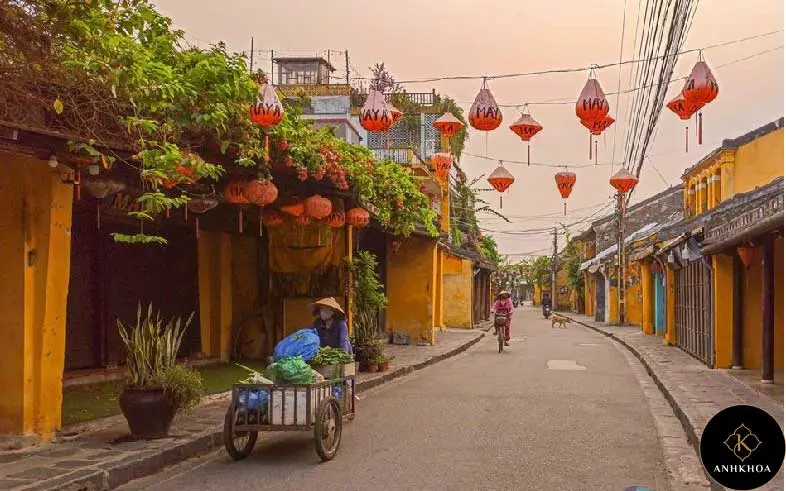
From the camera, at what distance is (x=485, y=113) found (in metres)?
12.0

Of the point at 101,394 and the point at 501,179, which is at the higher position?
the point at 501,179

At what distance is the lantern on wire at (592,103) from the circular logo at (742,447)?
5.90m

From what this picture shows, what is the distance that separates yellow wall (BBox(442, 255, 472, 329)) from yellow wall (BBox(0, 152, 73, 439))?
90.2ft

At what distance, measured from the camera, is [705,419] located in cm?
1019

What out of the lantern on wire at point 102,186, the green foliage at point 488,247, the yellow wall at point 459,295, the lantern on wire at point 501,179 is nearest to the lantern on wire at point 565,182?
the lantern on wire at point 501,179

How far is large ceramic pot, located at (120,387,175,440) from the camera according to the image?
8867 millimetres

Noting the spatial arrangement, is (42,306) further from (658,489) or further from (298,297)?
(298,297)

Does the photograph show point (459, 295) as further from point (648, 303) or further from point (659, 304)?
point (659, 304)

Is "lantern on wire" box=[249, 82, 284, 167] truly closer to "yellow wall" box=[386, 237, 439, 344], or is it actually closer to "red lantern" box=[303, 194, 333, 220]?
"red lantern" box=[303, 194, 333, 220]

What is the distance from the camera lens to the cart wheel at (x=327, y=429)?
26.6 ft

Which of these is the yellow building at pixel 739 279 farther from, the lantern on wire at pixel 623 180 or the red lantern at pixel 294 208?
the red lantern at pixel 294 208

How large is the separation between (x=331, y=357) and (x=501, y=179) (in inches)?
320

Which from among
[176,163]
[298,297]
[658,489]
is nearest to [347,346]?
[176,163]

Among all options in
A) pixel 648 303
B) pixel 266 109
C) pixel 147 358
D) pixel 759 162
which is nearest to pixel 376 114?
pixel 266 109
